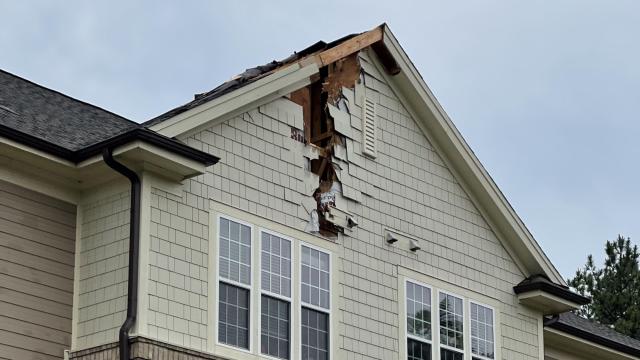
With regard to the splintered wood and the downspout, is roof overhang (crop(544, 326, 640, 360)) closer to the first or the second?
the splintered wood

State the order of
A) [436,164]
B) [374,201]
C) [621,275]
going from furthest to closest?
[621,275], [436,164], [374,201]

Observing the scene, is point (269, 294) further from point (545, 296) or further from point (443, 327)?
point (545, 296)

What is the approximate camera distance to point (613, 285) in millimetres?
51094

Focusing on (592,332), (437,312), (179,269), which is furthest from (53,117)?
(592,332)

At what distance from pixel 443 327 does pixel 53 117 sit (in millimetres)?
6796

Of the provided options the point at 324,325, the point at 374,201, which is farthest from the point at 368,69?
the point at 324,325

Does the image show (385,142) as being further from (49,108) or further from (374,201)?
(49,108)

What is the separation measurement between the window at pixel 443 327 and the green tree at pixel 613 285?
28.0 m

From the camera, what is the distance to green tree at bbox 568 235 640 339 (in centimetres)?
5053

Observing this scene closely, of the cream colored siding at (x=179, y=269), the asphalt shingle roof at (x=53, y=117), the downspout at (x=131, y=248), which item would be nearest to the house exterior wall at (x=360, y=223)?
the cream colored siding at (x=179, y=269)

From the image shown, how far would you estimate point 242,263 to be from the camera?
19203mm

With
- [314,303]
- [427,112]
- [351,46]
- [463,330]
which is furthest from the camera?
[427,112]

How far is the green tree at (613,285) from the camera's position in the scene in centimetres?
5053

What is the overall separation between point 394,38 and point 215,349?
6634mm
